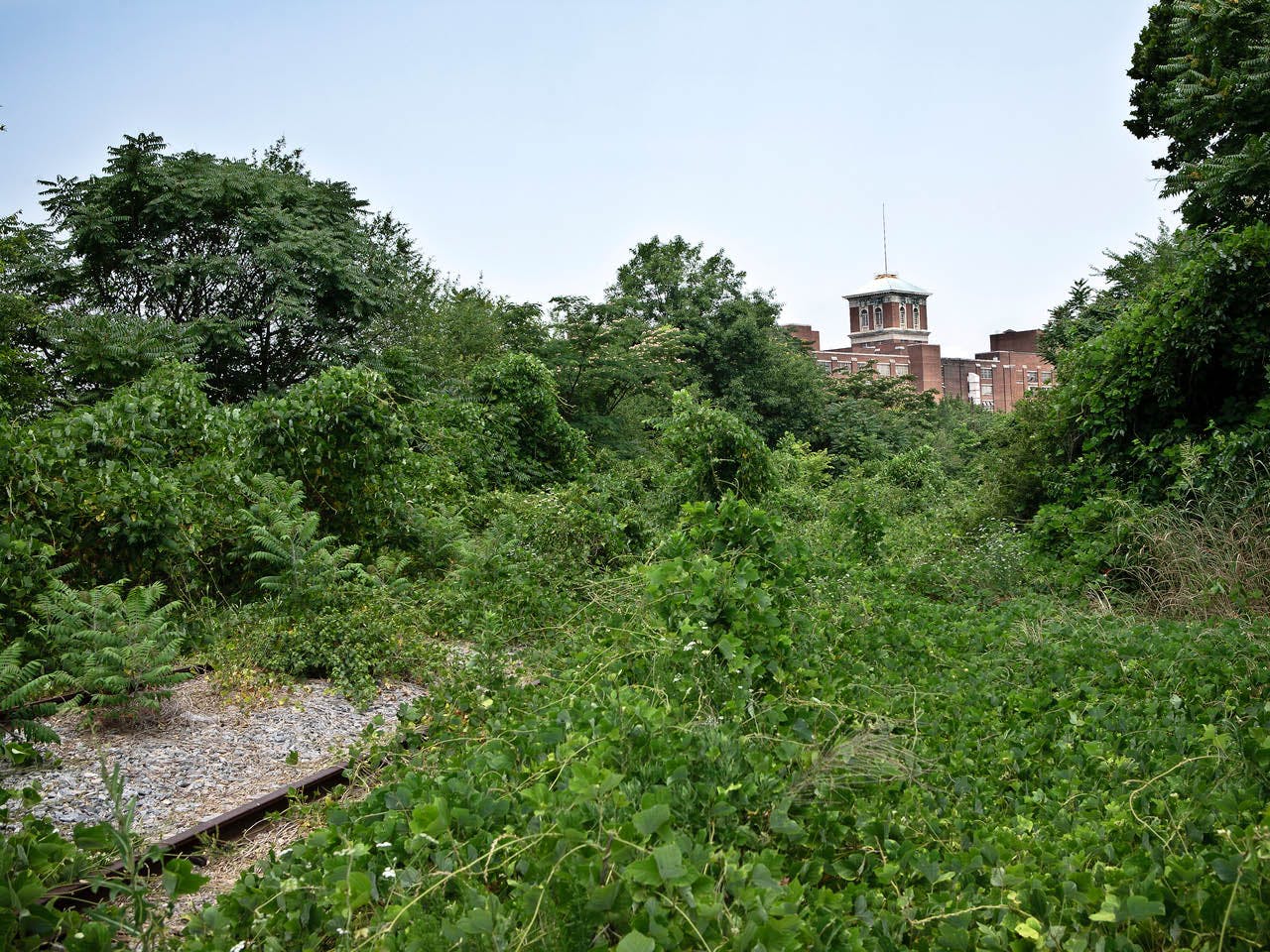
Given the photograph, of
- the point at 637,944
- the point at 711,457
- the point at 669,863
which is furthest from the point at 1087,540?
the point at 637,944

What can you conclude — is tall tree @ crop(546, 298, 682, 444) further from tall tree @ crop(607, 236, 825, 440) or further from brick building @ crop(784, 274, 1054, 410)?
brick building @ crop(784, 274, 1054, 410)

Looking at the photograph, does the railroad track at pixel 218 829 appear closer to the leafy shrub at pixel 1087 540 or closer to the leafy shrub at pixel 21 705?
the leafy shrub at pixel 21 705

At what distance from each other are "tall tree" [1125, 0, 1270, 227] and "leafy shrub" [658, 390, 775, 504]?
20.8ft

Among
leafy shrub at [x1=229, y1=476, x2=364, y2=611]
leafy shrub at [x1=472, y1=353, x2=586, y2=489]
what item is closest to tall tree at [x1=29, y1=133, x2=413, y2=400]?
leafy shrub at [x1=472, y1=353, x2=586, y2=489]

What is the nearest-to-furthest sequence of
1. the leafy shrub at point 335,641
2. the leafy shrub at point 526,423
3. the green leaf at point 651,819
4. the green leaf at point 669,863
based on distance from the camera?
the green leaf at point 669,863 < the green leaf at point 651,819 < the leafy shrub at point 335,641 < the leafy shrub at point 526,423

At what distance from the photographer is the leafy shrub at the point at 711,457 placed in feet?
46.0

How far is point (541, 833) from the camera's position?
2.45 m

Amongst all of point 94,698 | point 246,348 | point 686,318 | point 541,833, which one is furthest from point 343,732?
point 686,318

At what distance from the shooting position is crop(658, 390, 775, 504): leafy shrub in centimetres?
1403

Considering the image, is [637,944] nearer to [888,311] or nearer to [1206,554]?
[1206,554]

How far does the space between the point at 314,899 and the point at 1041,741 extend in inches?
120

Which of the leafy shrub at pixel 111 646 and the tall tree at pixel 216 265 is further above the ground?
the tall tree at pixel 216 265

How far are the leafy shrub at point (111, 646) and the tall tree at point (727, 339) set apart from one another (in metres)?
23.9

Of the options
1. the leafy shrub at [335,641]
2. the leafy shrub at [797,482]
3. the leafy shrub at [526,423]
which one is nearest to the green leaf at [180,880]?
the leafy shrub at [335,641]
